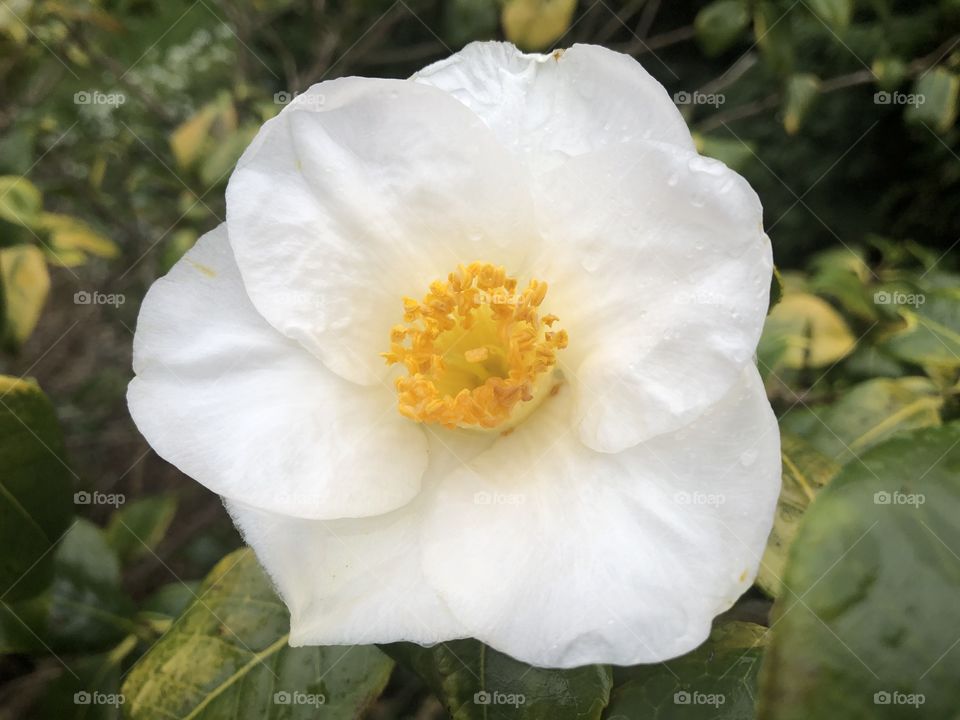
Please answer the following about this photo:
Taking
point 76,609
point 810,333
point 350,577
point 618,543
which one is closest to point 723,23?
point 810,333

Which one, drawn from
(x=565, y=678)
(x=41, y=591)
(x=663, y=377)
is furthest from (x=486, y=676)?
(x=41, y=591)

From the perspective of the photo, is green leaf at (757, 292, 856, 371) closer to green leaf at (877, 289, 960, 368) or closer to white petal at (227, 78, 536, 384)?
green leaf at (877, 289, 960, 368)

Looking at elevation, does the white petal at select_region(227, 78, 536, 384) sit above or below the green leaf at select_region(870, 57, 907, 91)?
above

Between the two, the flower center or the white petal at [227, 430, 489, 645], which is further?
the flower center

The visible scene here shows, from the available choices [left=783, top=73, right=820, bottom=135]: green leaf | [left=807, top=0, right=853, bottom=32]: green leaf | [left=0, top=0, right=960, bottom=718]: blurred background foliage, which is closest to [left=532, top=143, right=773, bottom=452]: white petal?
[left=0, top=0, right=960, bottom=718]: blurred background foliage

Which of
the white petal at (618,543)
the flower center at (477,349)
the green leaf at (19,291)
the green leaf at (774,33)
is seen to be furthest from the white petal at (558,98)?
the green leaf at (19,291)
